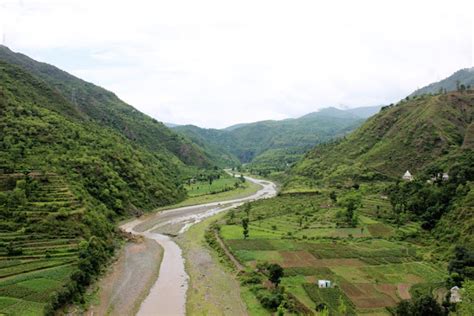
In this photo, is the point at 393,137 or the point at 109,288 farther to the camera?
the point at 393,137

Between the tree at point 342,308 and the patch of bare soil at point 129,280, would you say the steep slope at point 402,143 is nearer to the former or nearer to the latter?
the patch of bare soil at point 129,280

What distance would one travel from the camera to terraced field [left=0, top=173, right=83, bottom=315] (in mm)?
47406

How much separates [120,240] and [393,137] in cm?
10446

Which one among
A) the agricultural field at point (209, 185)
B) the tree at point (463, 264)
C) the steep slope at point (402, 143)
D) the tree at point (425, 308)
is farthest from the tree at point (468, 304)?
the agricultural field at point (209, 185)

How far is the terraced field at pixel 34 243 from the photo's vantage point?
4741 centimetres

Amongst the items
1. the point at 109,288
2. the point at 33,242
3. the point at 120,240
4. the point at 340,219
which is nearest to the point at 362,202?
the point at 340,219

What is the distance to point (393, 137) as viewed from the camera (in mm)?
148125

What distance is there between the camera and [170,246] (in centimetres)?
8206

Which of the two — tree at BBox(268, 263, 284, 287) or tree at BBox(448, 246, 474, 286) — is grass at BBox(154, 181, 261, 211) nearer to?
tree at BBox(268, 263, 284, 287)

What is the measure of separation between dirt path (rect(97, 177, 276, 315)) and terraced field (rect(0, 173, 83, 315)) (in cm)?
965

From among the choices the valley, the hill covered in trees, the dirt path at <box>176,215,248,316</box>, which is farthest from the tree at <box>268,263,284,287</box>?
the hill covered in trees

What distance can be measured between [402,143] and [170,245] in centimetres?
9070

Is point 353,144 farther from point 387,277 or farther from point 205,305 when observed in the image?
point 205,305

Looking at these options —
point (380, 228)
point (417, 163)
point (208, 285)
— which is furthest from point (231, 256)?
point (417, 163)
